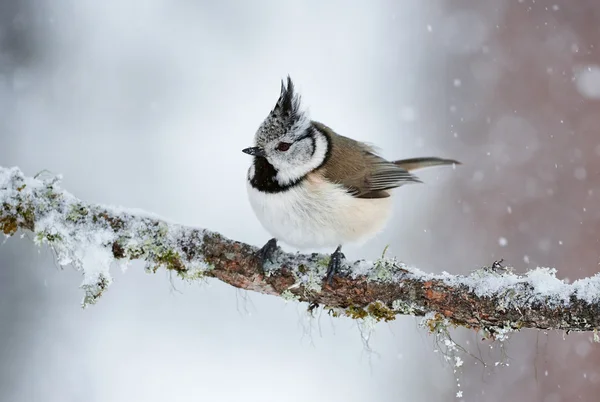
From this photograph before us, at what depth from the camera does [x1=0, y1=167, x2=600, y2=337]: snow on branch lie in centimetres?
300

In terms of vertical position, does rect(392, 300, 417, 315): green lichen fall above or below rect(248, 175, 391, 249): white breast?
below

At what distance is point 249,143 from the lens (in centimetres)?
844

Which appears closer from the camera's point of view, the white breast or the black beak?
the white breast

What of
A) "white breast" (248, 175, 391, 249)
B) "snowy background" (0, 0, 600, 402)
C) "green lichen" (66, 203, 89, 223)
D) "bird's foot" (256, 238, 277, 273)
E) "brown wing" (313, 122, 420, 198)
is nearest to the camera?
"green lichen" (66, 203, 89, 223)

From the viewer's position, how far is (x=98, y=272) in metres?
3.26

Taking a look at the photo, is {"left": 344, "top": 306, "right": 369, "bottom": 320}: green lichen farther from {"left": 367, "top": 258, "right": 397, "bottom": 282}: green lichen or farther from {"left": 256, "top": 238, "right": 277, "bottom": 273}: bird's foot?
{"left": 256, "top": 238, "right": 277, "bottom": 273}: bird's foot

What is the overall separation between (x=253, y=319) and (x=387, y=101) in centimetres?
409

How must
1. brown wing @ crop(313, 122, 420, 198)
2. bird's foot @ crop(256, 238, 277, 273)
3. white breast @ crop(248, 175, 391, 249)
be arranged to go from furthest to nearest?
brown wing @ crop(313, 122, 420, 198)
white breast @ crop(248, 175, 391, 249)
bird's foot @ crop(256, 238, 277, 273)

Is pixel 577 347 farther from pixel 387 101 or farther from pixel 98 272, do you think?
pixel 98 272

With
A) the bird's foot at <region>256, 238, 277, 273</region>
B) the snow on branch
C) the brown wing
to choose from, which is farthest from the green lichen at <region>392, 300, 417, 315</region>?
the brown wing

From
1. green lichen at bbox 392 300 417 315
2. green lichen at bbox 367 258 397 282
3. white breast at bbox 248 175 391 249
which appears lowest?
green lichen at bbox 392 300 417 315

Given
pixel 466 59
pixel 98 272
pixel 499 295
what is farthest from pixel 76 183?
pixel 499 295

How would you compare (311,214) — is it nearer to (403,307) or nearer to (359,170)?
(359,170)

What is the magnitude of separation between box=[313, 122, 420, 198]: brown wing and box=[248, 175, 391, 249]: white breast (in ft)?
0.49
